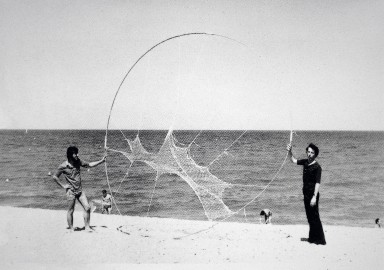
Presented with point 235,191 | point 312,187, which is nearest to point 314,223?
point 312,187

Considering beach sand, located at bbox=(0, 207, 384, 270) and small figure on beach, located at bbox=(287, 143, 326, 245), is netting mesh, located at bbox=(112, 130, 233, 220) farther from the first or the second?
small figure on beach, located at bbox=(287, 143, 326, 245)

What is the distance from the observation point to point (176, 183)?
64.8 feet

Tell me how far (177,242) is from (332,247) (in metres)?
2.22

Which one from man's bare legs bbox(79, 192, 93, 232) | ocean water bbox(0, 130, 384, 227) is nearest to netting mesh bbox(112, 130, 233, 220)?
man's bare legs bbox(79, 192, 93, 232)

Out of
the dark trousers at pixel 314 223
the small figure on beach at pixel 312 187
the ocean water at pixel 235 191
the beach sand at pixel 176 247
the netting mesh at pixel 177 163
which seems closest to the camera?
the beach sand at pixel 176 247

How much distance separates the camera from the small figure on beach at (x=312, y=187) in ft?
17.6

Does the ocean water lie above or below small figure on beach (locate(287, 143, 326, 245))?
below

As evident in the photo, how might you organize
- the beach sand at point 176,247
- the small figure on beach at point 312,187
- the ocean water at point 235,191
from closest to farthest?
the beach sand at point 176,247 → the small figure on beach at point 312,187 → the ocean water at point 235,191

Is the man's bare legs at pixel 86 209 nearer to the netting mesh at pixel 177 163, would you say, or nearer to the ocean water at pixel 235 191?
the netting mesh at pixel 177 163

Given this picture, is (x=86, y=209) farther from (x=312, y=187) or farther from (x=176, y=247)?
(x=312, y=187)

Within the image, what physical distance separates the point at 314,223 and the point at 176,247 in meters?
1.97

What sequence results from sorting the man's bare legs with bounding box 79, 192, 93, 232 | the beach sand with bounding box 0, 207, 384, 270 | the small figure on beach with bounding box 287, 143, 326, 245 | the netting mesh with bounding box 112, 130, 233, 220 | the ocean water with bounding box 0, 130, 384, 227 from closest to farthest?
1. the beach sand with bounding box 0, 207, 384, 270
2. the small figure on beach with bounding box 287, 143, 326, 245
3. the man's bare legs with bounding box 79, 192, 93, 232
4. the netting mesh with bounding box 112, 130, 233, 220
5. the ocean water with bounding box 0, 130, 384, 227

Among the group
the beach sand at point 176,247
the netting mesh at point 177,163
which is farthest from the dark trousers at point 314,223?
the netting mesh at point 177,163

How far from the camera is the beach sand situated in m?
5.19
